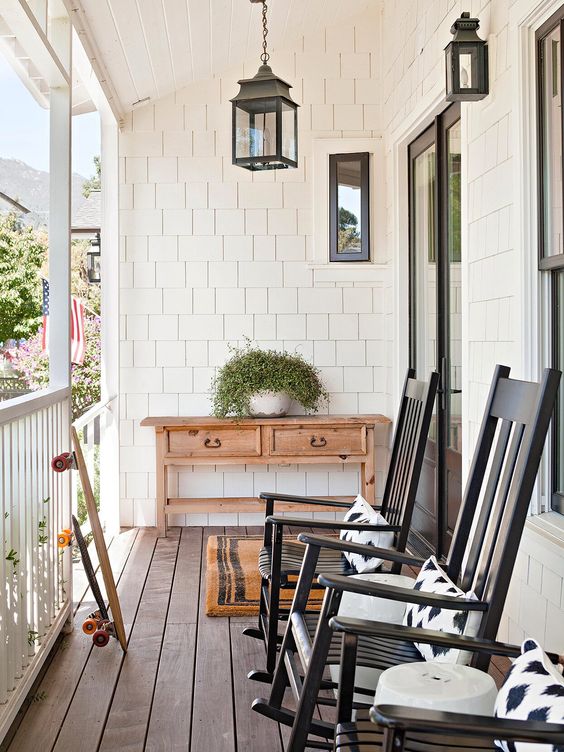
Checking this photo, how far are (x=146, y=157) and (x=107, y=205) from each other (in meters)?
0.43

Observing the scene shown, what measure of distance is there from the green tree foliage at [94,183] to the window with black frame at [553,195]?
392 cm

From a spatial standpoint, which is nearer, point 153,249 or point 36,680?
point 36,680

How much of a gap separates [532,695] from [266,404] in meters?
4.14

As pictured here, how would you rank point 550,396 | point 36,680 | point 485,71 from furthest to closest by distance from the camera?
1. point 485,71
2. point 36,680
3. point 550,396

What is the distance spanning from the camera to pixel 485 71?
141 inches

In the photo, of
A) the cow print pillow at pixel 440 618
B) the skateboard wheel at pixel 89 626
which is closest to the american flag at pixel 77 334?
the skateboard wheel at pixel 89 626

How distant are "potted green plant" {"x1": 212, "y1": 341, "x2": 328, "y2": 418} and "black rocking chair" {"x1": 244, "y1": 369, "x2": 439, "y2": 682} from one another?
6.92ft

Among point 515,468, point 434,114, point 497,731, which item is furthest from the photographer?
point 434,114

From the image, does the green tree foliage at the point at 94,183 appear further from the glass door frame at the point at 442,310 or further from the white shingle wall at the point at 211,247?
the glass door frame at the point at 442,310

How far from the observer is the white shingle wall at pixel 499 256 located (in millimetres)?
3072

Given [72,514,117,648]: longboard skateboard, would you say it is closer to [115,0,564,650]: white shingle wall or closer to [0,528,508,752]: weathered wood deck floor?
[0,528,508,752]: weathered wood deck floor

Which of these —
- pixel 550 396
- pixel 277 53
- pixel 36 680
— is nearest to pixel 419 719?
pixel 550 396

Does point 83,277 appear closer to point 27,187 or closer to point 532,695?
point 27,187

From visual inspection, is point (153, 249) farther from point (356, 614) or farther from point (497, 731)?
point (497, 731)
